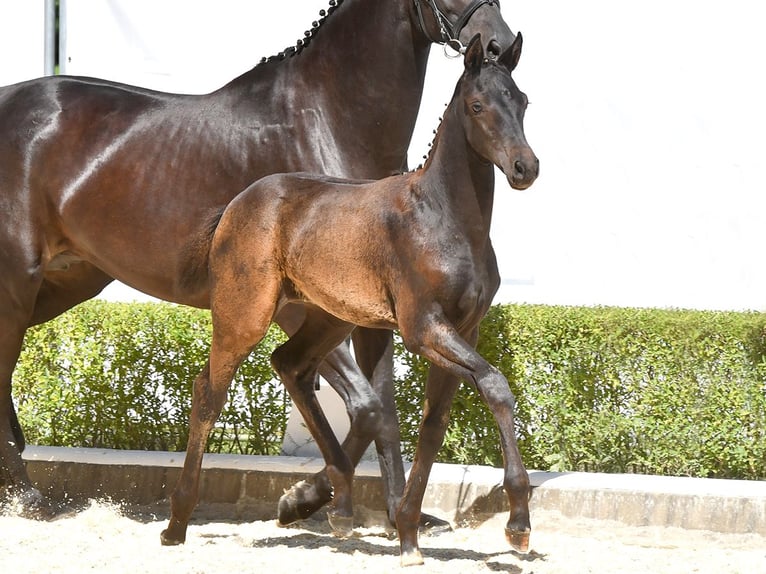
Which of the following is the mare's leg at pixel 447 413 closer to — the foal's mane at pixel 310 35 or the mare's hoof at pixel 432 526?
the mare's hoof at pixel 432 526

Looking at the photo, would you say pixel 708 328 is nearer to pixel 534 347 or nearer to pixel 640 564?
pixel 534 347

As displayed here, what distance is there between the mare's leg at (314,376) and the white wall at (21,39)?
3.96 m

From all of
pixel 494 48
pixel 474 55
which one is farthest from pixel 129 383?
pixel 474 55

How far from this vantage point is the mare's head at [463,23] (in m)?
4.79

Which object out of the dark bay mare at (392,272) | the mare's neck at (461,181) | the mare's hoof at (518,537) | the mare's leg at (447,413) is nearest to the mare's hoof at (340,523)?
the dark bay mare at (392,272)

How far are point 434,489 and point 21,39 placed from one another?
4.42 metres

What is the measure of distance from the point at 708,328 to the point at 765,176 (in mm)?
1783

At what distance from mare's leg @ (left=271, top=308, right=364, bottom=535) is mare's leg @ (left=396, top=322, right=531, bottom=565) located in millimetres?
543

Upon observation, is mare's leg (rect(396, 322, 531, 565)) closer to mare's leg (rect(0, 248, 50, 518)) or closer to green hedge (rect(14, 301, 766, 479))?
green hedge (rect(14, 301, 766, 479))

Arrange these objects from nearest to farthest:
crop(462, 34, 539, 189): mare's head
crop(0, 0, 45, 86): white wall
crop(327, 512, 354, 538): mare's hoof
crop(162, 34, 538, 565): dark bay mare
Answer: crop(462, 34, 539, 189): mare's head
crop(162, 34, 538, 565): dark bay mare
crop(327, 512, 354, 538): mare's hoof
crop(0, 0, 45, 86): white wall

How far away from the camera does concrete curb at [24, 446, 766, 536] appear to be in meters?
5.42

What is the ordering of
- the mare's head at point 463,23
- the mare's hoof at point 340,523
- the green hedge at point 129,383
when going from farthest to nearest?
the green hedge at point 129,383
the mare's hoof at point 340,523
the mare's head at point 463,23

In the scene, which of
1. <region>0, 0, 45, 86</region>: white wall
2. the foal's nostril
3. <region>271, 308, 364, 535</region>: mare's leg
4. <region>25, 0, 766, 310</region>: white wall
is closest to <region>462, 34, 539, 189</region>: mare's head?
the foal's nostril

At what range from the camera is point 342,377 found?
514 centimetres
